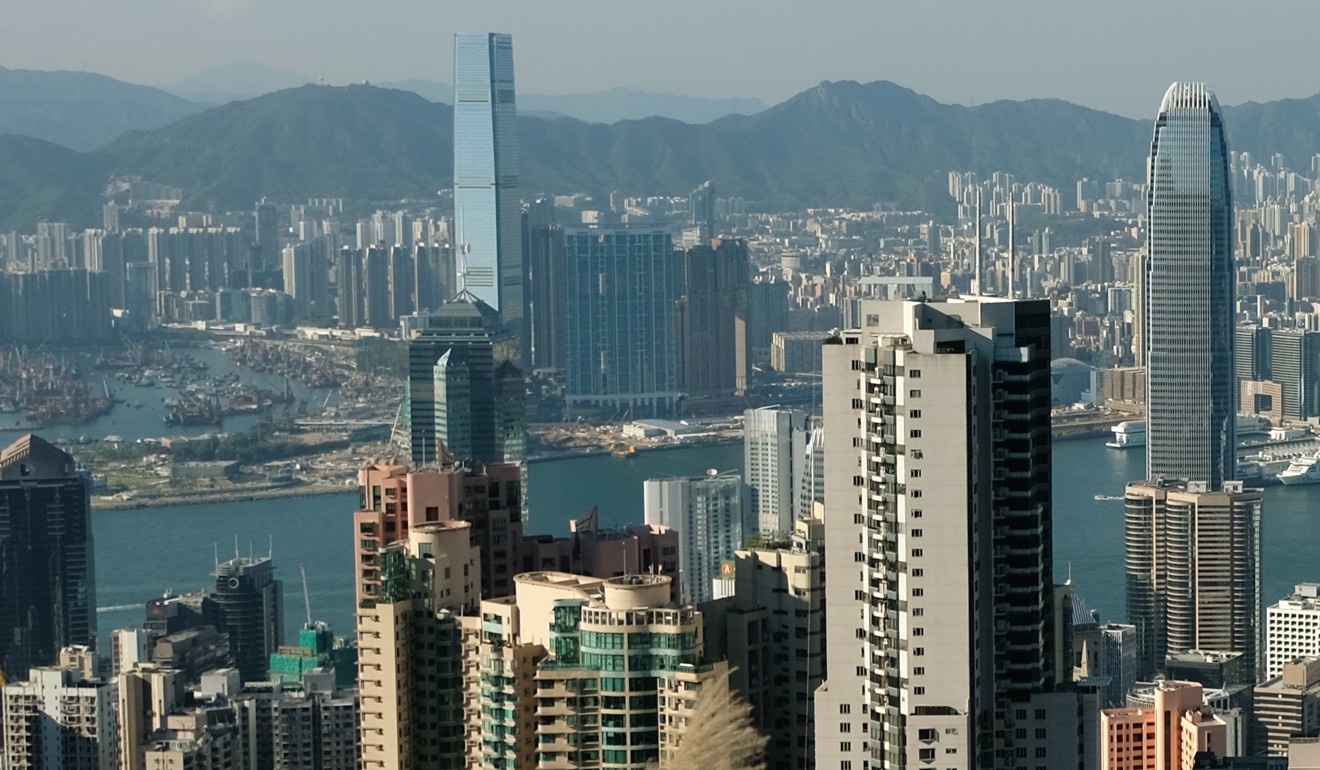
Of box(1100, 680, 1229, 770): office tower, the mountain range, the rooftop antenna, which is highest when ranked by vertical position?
the mountain range

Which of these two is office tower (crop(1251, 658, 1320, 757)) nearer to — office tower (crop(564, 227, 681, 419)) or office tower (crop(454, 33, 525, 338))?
office tower (crop(564, 227, 681, 419))

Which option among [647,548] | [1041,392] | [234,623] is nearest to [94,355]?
[234,623]

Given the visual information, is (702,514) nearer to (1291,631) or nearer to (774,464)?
(774,464)

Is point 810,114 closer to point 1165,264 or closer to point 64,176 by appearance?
point 64,176

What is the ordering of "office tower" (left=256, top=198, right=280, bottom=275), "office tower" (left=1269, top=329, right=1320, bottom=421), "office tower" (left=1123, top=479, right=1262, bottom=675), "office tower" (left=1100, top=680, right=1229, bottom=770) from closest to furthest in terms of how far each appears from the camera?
1. "office tower" (left=1100, top=680, right=1229, bottom=770)
2. "office tower" (left=1123, top=479, right=1262, bottom=675)
3. "office tower" (left=1269, top=329, right=1320, bottom=421)
4. "office tower" (left=256, top=198, right=280, bottom=275)

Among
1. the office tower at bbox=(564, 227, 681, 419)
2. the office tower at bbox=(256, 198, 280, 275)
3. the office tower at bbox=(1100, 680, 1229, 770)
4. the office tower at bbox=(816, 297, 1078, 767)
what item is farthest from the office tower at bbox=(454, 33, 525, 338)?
the office tower at bbox=(816, 297, 1078, 767)

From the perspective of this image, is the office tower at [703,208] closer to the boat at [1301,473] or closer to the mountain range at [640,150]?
the mountain range at [640,150]

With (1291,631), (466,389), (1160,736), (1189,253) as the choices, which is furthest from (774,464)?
(1189,253)

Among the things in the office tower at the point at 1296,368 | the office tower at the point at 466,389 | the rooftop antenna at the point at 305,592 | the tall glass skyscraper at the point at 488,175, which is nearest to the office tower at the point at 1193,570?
the rooftop antenna at the point at 305,592
